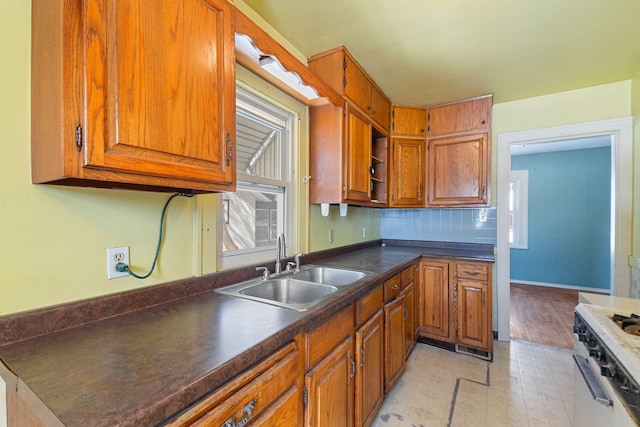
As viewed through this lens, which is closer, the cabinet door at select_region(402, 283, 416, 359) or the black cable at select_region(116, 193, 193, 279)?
the black cable at select_region(116, 193, 193, 279)

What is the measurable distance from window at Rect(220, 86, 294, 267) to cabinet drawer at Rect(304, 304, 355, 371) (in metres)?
0.64

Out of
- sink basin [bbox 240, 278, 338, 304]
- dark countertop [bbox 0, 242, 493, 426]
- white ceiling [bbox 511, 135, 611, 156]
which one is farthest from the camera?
white ceiling [bbox 511, 135, 611, 156]

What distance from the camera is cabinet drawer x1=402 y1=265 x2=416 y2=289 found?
6.97 ft

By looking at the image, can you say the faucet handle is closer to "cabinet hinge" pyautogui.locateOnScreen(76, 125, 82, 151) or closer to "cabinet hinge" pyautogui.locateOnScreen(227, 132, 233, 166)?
"cabinet hinge" pyautogui.locateOnScreen(227, 132, 233, 166)

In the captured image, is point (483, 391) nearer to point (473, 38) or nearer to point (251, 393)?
point (251, 393)

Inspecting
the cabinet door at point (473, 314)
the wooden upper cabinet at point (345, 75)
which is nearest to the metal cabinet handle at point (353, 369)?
the cabinet door at point (473, 314)

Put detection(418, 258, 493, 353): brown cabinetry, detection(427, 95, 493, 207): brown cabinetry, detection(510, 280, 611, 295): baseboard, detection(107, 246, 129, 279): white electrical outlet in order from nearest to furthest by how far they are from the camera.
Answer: detection(107, 246, 129, 279): white electrical outlet < detection(418, 258, 493, 353): brown cabinetry < detection(427, 95, 493, 207): brown cabinetry < detection(510, 280, 611, 295): baseboard

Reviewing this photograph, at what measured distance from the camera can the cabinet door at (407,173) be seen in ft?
9.25

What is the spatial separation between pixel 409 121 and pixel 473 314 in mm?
1951

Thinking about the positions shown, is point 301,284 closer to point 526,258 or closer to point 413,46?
point 413,46

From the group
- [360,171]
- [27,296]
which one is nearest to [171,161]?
[27,296]

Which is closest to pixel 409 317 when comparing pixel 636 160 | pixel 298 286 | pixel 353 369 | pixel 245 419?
pixel 353 369

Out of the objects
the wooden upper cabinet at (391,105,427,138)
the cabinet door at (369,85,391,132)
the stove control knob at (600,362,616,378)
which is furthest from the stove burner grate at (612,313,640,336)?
the wooden upper cabinet at (391,105,427,138)

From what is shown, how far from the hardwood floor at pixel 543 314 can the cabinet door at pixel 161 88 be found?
341cm
